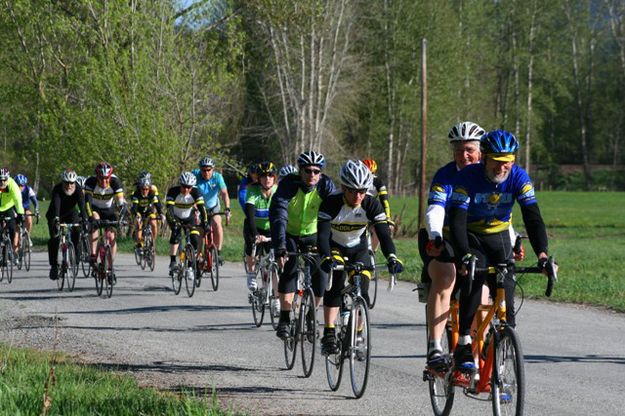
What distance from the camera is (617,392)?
855 centimetres

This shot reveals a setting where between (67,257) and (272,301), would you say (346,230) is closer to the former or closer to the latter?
(272,301)

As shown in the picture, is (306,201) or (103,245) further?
(103,245)

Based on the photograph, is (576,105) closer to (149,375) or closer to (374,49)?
(374,49)

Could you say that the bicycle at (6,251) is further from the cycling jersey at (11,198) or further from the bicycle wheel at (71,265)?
the bicycle wheel at (71,265)

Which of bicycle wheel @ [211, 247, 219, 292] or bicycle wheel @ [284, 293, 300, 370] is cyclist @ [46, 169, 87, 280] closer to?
bicycle wheel @ [211, 247, 219, 292]

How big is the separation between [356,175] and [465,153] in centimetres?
87

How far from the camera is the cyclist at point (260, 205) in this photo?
1370cm

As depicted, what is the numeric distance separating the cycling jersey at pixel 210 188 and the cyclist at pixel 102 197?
1.33m

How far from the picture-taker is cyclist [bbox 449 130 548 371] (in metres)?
6.78

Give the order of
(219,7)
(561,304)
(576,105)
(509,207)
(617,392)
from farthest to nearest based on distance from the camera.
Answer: (576,105), (219,7), (561,304), (617,392), (509,207)

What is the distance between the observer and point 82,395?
740 centimetres

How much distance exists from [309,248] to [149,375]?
6.95 feet

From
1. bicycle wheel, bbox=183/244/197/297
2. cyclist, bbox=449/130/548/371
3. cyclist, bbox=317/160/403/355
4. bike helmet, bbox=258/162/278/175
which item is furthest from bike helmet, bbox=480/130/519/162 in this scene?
bicycle wheel, bbox=183/244/197/297

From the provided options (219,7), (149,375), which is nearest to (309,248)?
(149,375)
